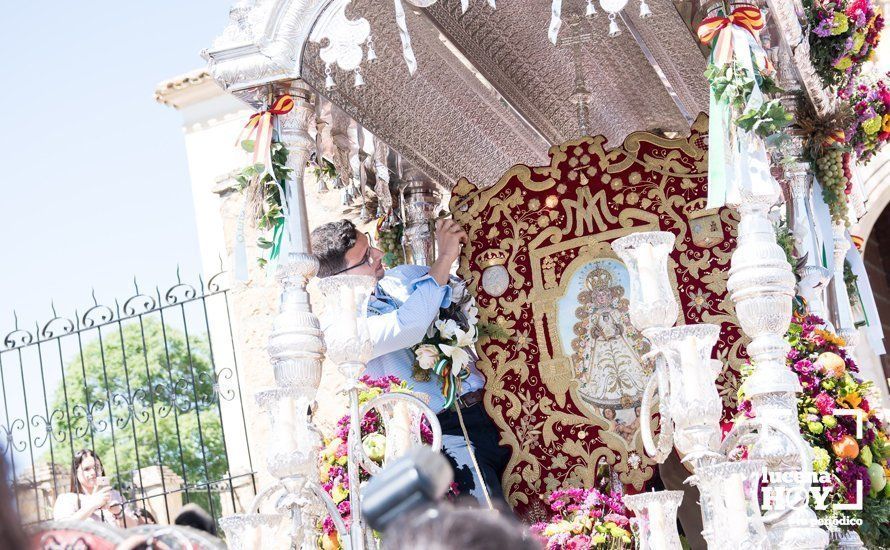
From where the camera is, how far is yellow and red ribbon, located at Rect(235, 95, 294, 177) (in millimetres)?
4422

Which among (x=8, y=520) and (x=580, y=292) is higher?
(x=580, y=292)

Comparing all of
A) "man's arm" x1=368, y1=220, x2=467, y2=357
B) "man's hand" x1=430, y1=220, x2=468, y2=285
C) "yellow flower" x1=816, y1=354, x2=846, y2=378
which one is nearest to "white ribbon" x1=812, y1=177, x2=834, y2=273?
"yellow flower" x1=816, y1=354, x2=846, y2=378

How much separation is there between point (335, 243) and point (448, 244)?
1.81ft

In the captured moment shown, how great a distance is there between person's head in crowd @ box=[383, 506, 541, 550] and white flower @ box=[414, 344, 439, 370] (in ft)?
12.7

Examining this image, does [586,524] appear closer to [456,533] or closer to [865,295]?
[865,295]

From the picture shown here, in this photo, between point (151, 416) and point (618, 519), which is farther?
point (151, 416)

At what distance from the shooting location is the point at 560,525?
15.6 feet

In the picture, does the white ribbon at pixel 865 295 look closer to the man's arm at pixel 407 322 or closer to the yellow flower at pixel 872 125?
the yellow flower at pixel 872 125

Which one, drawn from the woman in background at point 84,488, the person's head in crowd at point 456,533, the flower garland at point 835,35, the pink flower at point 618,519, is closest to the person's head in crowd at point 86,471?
the woman in background at point 84,488

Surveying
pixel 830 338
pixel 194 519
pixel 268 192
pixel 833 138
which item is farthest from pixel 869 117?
pixel 194 519

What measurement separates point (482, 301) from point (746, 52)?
1.91m

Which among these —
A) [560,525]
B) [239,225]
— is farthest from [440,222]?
[560,525]

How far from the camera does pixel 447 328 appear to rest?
16.9ft

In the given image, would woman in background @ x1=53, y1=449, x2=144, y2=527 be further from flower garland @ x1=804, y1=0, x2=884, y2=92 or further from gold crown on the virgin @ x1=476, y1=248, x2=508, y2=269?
flower garland @ x1=804, y1=0, x2=884, y2=92
